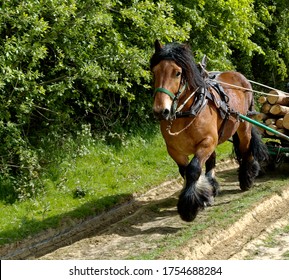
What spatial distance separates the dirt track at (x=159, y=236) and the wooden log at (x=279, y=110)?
1.68 m

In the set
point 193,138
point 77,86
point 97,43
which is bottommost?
point 193,138

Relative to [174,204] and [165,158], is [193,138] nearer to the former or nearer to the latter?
[174,204]

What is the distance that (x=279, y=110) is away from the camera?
30.6 ft

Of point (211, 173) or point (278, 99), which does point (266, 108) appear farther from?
point (211, 173)

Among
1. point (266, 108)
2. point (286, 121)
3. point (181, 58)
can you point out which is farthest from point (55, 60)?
point (286, 121)

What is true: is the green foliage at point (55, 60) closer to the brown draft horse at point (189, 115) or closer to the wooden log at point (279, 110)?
the brown draft horse at point (189, 115)

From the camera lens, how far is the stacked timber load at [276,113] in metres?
9.30

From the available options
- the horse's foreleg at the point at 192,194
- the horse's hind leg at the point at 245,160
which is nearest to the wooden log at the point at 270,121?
the horse's hind leg at the point at 245,160

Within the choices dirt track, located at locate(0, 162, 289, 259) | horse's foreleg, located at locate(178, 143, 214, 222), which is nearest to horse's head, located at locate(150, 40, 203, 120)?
horse's foreleg, located at locate(178, 143, 214, 222)

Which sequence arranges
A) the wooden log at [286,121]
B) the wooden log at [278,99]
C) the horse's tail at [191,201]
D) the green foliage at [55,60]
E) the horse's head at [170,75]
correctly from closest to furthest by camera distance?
the horse's head at [170,75], the horse's tail at [191,201], the green foliage at [55,60], the wooden log at [286,121], the wooden log at [278,99]

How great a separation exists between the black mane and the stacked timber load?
307 cm

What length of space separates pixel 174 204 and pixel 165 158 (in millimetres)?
3046
